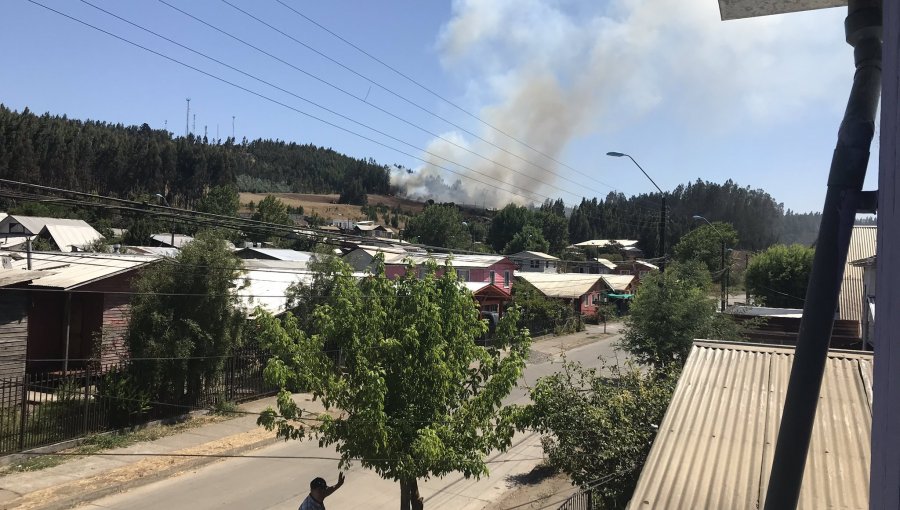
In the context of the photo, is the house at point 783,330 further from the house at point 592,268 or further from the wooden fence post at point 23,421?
the house at point 592,268

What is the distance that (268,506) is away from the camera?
1168 centimetres

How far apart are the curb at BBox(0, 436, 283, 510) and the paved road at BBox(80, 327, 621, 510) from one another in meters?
0.19

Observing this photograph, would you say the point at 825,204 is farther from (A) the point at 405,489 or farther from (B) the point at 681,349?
(B) the point at 681,349

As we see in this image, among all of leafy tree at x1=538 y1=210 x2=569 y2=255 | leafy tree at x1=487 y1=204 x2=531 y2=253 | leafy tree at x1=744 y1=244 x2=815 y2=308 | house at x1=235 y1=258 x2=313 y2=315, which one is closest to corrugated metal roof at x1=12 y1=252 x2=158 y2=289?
house at x1=235 y1=258 x2=313 y2=315

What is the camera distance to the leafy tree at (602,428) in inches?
373

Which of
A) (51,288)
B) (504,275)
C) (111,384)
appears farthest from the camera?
(504,275)

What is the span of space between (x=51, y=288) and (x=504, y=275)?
37.2 m

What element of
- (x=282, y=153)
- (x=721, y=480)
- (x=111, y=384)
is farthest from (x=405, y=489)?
(x=282, y=153)

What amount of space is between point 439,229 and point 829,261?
294 ft

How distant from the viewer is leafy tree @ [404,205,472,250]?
91.8 metres

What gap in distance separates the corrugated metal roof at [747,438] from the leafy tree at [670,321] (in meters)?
11.6

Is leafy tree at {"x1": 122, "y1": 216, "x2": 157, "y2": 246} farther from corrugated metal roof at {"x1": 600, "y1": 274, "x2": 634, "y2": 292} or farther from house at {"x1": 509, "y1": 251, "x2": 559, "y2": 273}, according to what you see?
corrugated metal roof at {"x1": 600, "y1": 274, "x2": 634, "y2": 292}

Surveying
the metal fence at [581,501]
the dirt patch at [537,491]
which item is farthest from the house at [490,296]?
the metal fence at [581,501]

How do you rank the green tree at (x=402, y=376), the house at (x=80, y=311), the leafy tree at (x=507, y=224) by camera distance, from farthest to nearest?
the leafy tree at (x=507, y=224) < the house at (x=80, y=311) < the green tree at (x=402, y=376)
